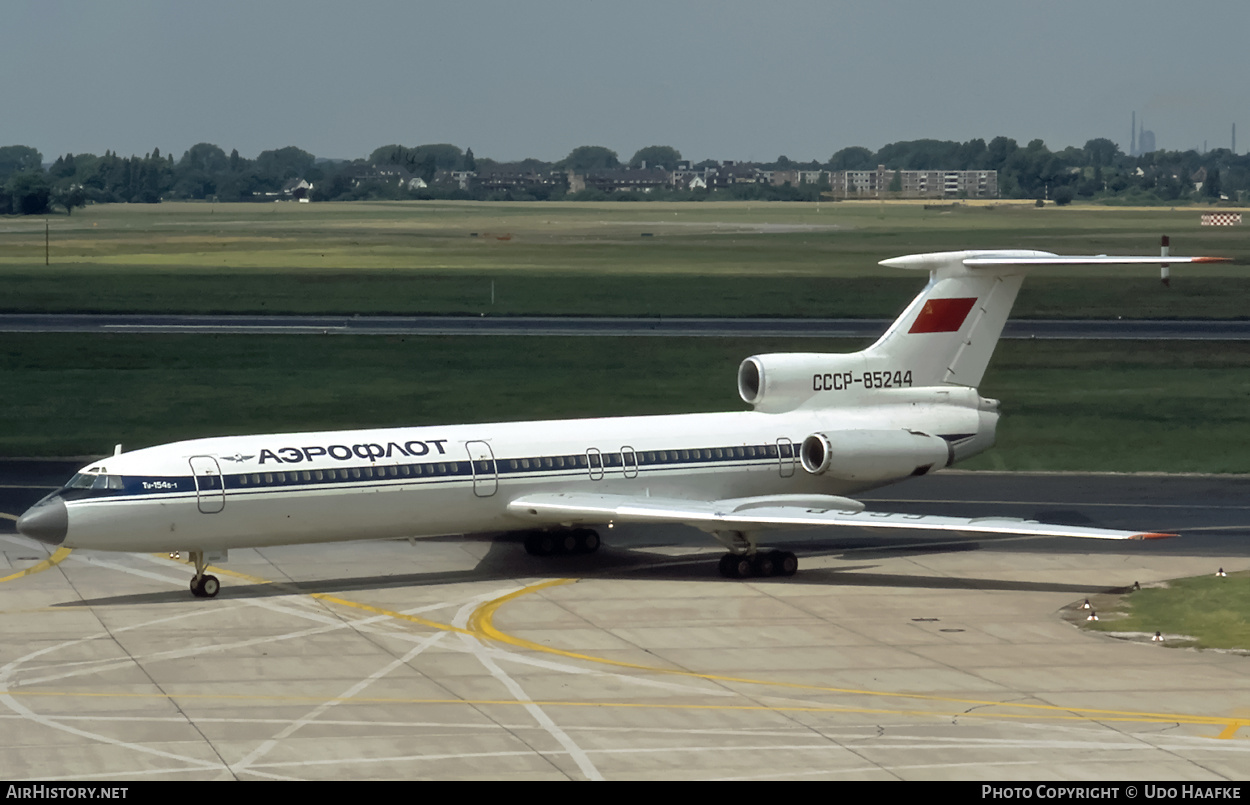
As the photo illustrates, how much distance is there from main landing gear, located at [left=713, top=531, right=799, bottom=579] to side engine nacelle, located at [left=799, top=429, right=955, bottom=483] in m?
2.96

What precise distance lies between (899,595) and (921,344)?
827 cm

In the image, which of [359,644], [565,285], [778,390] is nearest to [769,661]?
[359,644]

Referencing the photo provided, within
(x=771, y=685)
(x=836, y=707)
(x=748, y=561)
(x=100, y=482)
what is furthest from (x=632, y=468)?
(x=836, y=707)

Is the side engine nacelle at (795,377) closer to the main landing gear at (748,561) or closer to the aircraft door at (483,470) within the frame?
the main landing gear at (748,561)

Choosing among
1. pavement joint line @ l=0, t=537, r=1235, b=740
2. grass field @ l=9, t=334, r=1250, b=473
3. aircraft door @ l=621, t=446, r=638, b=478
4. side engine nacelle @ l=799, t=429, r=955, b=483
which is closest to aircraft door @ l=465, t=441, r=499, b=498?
aircraft door @ l=621, t=446, r=638, b=478

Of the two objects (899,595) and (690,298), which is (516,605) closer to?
(899,595)

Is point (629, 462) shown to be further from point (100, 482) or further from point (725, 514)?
point (100, 482)

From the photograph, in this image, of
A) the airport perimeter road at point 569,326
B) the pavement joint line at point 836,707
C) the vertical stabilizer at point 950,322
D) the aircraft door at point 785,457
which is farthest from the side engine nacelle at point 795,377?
the airport perimeter road at point 569,326

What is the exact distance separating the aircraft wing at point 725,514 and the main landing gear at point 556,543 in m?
2.01

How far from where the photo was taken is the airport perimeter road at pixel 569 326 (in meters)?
83.2

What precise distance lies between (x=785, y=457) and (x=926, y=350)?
4.74 meters

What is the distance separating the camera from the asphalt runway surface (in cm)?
2319

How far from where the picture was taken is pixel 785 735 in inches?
958

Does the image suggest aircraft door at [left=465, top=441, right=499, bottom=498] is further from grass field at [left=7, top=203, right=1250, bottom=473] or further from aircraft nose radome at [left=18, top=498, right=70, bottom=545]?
grass field at [left=7, top=203, right=1250, bottom=473]
